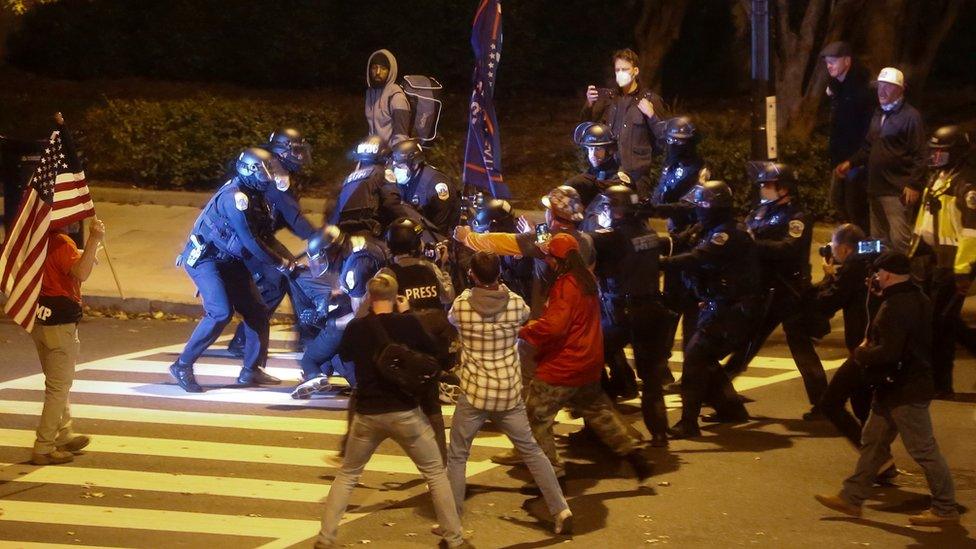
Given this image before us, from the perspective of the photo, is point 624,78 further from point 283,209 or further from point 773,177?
point 283,209

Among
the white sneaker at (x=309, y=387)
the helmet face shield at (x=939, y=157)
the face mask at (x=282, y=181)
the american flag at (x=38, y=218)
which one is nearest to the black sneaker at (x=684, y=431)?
the white sneaker at (x=309, y=387)

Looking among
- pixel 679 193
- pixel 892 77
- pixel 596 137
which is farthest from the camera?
pixel 892 77

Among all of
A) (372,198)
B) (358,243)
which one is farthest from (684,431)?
(372,198)

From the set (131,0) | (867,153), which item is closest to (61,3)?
(131,0)

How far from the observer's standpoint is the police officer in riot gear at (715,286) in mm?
9758

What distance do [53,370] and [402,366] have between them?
3096 millimetres

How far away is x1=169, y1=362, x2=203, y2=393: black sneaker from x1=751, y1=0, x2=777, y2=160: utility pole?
617 cm

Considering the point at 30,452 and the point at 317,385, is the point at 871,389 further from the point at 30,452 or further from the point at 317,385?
the point at 30,452

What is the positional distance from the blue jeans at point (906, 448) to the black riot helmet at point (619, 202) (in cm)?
208

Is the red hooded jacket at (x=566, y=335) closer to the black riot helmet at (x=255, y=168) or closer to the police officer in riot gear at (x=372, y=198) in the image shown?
the police officer in riot gear at (x=372, y=198)

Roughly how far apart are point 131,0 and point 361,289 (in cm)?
1905

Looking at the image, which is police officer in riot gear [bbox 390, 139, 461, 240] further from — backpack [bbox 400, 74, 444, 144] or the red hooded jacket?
the red hooded jacket

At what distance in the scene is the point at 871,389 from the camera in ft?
27.3

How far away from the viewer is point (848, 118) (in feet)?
46.4
